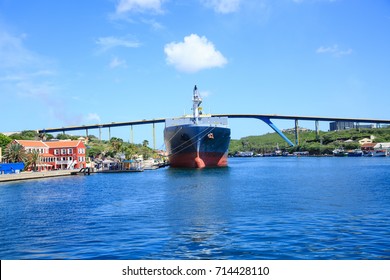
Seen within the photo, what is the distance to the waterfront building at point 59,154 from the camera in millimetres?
68938

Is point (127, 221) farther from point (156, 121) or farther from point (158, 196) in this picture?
point (156, 121)

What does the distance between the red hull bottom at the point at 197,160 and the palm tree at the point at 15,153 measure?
22.5 m

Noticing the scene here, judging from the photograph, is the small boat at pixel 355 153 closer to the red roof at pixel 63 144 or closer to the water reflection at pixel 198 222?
the red roof at pixel 63 144

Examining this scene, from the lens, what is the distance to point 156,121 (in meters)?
148

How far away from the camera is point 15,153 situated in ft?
201

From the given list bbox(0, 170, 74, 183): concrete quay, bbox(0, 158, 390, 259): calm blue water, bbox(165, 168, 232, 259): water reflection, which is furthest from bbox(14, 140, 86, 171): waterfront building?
bbox(165, 168, 232, 259): water reflection

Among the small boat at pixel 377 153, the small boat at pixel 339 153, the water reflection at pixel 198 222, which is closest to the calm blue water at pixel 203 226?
the water reflection at pixel 198 222

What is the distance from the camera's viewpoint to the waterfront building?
68.9m

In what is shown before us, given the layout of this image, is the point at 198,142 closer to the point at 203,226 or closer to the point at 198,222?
the point at 198,222

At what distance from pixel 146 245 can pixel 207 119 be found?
177 ft

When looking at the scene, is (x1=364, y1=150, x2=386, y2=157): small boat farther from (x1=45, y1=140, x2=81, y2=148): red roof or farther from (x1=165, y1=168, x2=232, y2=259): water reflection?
(x1=165, y1=168, x2=232, y2=259): water reflection

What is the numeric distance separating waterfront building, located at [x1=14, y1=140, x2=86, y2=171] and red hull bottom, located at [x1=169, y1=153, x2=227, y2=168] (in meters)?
15.3

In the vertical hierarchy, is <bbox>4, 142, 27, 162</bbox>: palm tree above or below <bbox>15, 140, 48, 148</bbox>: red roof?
below

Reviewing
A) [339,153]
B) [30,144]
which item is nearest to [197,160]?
[30,144]
